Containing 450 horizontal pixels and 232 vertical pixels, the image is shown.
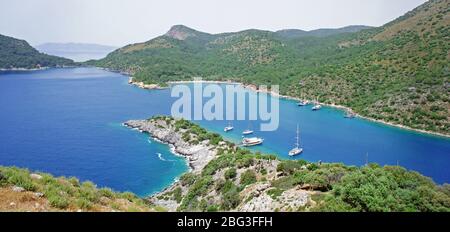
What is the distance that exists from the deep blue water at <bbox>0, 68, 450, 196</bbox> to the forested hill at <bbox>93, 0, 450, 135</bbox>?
5.82 meters

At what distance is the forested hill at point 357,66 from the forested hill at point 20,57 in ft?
101

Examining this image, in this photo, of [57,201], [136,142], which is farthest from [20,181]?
[136,142]

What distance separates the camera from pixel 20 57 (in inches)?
6191

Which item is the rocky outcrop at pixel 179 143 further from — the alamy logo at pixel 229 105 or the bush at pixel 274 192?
the bush at pixel 274 192

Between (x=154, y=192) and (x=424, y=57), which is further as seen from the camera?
(x=424, y=57)

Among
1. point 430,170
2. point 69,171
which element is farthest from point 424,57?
point 69,171

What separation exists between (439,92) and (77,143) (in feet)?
186

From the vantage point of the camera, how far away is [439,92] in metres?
62.8

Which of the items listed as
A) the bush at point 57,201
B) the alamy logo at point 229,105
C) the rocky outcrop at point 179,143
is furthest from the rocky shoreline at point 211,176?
the alamy logo at point 229,105

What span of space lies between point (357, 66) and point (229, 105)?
3128 centimetres

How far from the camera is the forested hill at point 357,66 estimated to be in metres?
64.5

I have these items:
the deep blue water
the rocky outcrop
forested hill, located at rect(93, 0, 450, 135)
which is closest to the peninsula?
the rocky outcrop
